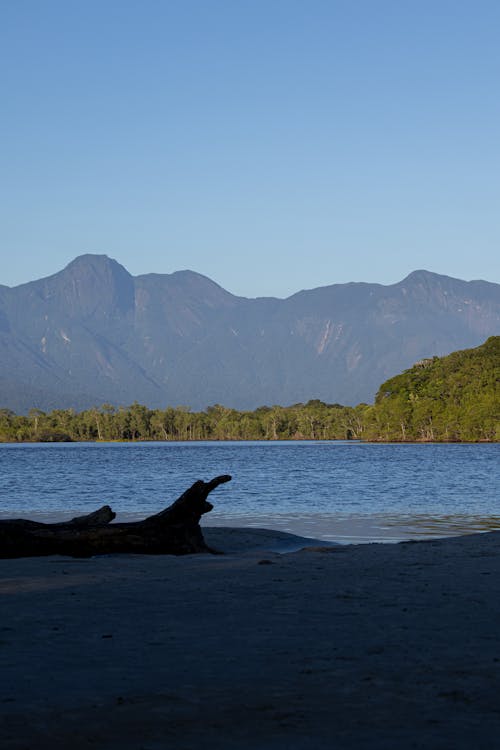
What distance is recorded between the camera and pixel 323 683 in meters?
7.54

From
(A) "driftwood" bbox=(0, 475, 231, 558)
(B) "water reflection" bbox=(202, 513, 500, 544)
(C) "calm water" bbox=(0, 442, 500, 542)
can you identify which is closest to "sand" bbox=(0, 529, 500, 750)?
(A) "driftwood" bbox=(0, 475, 231, 558)

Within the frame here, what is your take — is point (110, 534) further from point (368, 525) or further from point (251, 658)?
point (368, 525)

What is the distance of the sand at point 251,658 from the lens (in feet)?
20.8

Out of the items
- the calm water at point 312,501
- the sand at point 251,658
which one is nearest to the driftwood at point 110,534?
the sand at point 251,658

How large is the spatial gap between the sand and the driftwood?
2.63 m

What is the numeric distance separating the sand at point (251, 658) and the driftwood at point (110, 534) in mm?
2631

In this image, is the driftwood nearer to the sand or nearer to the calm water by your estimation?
the sand

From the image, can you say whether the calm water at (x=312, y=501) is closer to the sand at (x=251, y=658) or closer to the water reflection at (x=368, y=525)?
the water reflection at (x=368, y=525)

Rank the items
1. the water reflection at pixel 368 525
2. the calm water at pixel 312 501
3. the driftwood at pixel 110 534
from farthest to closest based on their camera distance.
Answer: the calm water at pixel 312 501 < the water reflection at pixel 368 525 < the driftwood at pixel 110 534

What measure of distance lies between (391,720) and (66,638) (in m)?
3.92

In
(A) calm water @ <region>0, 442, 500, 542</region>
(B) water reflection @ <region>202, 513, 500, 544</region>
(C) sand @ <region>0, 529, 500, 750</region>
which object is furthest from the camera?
(A) calm water @ <region>0, 442, 500, 542</region>

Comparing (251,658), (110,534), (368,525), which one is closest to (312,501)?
(368,525)

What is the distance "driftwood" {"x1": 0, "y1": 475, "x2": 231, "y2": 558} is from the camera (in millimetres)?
17453

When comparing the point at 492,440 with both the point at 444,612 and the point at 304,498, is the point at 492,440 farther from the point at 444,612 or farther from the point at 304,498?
the point at 444,612
